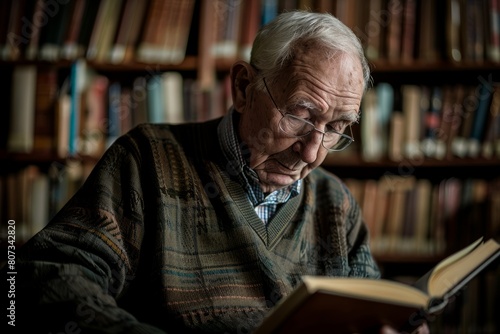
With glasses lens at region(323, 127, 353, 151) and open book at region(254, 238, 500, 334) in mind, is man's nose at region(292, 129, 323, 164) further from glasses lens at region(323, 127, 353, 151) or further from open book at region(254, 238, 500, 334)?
open book at region(254, 238, 500, 334)

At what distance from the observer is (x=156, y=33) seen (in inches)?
93.1

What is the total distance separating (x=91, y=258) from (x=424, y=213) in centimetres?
161

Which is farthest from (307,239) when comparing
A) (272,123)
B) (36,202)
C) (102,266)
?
(36,202)

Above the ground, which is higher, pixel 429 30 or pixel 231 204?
pixel 429 30


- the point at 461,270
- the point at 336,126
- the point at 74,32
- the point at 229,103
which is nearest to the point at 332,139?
the point at 336,126

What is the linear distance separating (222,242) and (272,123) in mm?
286

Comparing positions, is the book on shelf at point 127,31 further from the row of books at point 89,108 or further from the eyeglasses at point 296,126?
the eyeglasses at point 296,126

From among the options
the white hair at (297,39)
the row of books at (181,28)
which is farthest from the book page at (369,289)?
the row of books at (181,28)

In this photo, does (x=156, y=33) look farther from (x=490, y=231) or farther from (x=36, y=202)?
(x=490, y=231)

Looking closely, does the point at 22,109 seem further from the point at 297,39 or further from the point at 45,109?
the point at 297,39

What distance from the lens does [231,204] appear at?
1.35m

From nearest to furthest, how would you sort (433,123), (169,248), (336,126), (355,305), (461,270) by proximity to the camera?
1. (355,305)
2. (461,270)
3. (169,248)
4. (336,126)
5. (433,123)

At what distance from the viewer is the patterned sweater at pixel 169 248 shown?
104 cm

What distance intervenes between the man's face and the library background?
999 millimetres
